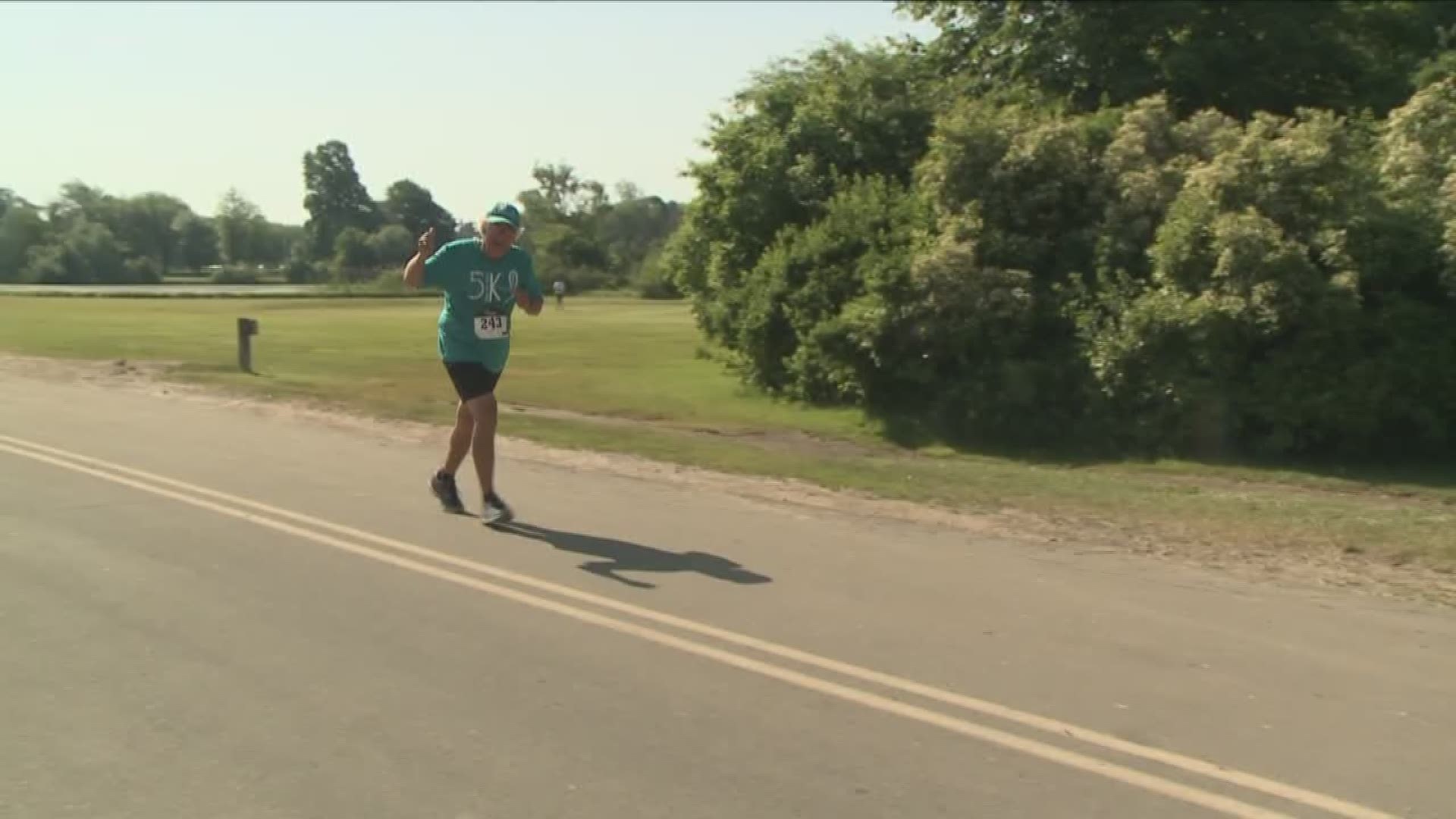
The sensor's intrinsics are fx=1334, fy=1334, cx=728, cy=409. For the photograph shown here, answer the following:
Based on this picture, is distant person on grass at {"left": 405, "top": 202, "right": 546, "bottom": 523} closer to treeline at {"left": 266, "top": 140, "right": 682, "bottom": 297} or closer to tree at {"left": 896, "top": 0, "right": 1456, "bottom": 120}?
tree at {"left": 896, "top": 0, "right": 1456, "bottom": 120}

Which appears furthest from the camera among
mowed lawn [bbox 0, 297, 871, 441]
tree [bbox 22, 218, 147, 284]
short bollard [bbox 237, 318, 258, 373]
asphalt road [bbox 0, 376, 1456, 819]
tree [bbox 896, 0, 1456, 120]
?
tree [bbox 22, 218, 147, 284]

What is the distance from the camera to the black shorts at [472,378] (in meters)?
8.93

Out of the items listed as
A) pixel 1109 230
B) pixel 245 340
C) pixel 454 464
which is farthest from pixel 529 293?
pixel 245 340

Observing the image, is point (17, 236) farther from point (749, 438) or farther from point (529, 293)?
point (529, 293)

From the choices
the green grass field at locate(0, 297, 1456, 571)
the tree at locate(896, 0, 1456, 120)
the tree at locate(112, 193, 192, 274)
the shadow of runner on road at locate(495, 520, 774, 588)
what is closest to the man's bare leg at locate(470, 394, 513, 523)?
the shadow of runner on road at locate(495, 520, 774, 588)

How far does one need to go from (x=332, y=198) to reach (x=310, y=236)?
516 centimetres

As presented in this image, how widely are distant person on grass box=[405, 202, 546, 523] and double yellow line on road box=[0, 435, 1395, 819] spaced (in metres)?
1.04

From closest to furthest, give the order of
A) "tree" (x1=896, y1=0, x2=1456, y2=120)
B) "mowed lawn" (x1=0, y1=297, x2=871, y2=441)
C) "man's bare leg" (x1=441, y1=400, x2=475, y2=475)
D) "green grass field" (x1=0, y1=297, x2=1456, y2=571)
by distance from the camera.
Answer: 1. "man's bare leg" (x1=441, y1=400, x2=475, y2=475)
2. "green grass field" (x1=0, y1=297, x2=1456, y2=571)
3. "mowed lawn" (x1=0, y1=297, x2=871, y2=441)
4. "tree" (x1=896, y1=0, x2=1456, y2=120)

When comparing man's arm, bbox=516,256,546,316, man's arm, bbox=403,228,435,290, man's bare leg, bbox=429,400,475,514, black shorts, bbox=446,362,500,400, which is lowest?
man's bare leg, bbox=429,400,475,514

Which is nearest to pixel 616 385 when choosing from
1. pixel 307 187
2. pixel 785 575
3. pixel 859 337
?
pixel 859 337

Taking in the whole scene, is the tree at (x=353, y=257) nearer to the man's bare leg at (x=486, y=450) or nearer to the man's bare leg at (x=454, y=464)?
the man's bare leg at (x=454, y=464)

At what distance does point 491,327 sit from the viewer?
8891mm

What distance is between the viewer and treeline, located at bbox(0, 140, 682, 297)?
333 ft

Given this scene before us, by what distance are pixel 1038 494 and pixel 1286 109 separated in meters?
14.0
